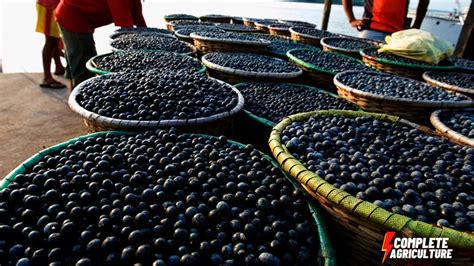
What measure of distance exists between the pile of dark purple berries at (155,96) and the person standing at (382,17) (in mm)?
4060

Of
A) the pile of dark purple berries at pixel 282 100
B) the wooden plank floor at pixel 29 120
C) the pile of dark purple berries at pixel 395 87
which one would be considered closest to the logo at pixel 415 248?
the pile of dark purple berries at pixel 282 100

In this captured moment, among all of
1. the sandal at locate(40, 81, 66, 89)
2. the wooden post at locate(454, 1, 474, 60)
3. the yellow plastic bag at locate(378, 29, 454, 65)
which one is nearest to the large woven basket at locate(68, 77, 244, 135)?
the yellow plastic bag at locate(378, 29, 454, 65)

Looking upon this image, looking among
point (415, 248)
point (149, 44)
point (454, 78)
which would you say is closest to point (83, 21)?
point (149, 44)

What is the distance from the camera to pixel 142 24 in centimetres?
596

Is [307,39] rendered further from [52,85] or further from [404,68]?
[52,85]

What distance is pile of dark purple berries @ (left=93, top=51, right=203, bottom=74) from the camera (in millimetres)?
3523

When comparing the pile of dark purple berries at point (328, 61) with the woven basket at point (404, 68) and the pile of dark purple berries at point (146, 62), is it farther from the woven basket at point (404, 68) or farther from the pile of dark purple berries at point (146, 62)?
the pile of dark purple berries at point (146, 62)

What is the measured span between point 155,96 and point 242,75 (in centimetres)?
128

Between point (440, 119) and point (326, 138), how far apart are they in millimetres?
1336

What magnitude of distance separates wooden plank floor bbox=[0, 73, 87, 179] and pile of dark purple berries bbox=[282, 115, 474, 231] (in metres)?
3.15

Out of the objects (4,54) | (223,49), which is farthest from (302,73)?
(4,54)

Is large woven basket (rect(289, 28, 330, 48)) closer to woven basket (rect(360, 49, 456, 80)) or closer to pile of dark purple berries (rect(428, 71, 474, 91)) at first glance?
woven basket (rect(360, 49, 456, 80))

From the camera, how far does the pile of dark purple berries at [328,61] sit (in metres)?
4.07

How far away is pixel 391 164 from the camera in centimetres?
185
